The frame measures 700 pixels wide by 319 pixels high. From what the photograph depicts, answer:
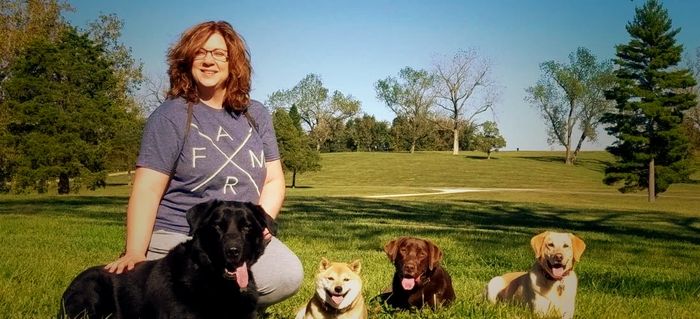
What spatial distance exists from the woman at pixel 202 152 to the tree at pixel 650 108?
45.9 meters

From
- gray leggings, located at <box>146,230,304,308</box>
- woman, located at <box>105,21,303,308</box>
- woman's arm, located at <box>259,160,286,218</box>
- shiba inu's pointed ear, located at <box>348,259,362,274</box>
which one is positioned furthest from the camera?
shiba inu's pointed ear, located at <box>348,259,362,274</box>

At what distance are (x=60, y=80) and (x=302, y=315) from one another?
128 ft

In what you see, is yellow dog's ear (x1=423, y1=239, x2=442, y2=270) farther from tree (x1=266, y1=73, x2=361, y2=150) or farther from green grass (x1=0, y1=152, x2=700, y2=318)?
tree (x1=266, y1=73, x2=361, y2=150)

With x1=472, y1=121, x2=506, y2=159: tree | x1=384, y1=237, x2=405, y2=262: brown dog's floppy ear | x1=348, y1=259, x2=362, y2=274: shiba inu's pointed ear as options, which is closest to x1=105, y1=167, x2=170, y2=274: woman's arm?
x1=348, y1=259, x2=362, y2=274: shiba inu's pointed ear

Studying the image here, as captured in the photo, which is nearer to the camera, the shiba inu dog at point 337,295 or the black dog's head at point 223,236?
the black dog's head at point 223,236

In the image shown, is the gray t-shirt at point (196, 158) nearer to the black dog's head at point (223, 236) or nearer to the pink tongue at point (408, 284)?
the black dog's head at point (223, 236)

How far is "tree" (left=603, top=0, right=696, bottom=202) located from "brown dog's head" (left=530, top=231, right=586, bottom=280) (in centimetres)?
4398

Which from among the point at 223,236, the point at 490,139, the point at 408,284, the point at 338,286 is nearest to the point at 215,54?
the point at 223,236

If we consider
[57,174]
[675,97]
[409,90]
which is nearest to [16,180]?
[57,174]

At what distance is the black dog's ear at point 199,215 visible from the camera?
3.45 m

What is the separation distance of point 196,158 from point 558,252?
10.5 ft

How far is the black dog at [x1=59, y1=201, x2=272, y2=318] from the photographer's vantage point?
3.46 m

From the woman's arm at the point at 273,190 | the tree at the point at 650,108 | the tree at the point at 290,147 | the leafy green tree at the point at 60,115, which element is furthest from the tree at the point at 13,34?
the tree at the point at 650,108

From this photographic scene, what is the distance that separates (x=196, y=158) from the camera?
13.5ft
